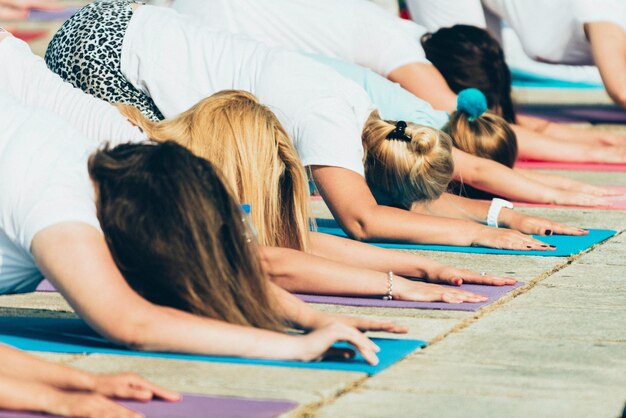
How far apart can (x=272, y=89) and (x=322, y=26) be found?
1764mm

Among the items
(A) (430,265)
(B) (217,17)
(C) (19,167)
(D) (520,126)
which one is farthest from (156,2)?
(C) (19,167)

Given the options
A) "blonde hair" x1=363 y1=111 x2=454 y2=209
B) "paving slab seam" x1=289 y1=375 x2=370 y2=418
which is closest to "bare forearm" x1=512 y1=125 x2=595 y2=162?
"blonde hair" x1=363 y1=111 x2=454 y2=209

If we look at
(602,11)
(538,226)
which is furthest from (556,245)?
(602,11)

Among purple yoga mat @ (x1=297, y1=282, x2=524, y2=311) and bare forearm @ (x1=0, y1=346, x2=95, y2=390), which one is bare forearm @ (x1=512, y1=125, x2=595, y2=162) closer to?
purple yoga mat @ (x1=297, y1=282, x2=524, y2=311)

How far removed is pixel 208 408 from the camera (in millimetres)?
3158

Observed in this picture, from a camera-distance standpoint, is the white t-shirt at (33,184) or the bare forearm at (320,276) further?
the bare forearm at (320,276)

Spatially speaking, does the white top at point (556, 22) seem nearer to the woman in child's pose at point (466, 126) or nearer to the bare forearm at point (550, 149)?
the bare forearm at point (550, 149)

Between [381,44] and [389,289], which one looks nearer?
[389,289]

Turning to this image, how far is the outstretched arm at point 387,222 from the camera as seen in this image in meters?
5.37

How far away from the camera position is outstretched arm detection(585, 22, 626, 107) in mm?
8734

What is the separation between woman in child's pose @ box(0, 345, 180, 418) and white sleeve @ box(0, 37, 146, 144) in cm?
164

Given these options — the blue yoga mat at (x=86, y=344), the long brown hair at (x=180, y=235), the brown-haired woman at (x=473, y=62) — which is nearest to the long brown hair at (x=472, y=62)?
the brown-haired woman at (x=473, y=62)

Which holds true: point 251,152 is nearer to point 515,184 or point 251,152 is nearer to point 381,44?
point 515,184

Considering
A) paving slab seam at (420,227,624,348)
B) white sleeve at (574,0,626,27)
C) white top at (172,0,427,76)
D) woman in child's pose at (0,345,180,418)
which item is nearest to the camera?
woman in child's pose at (0,345,180,418)
